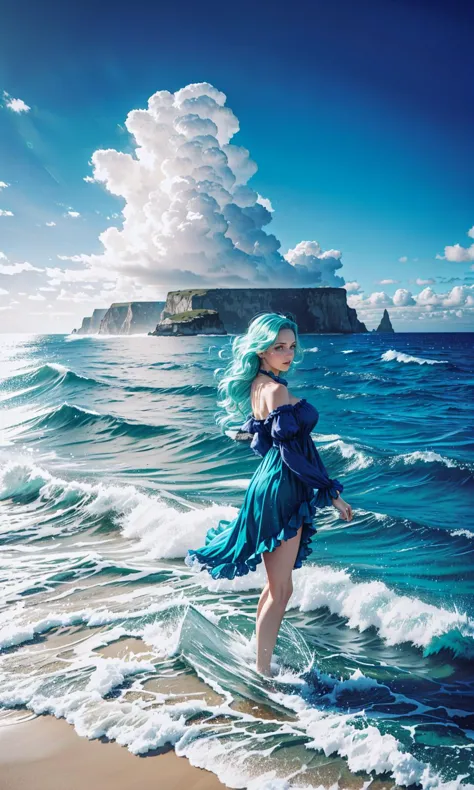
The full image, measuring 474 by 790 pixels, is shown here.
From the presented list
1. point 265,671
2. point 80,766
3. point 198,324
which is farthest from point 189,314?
point 80,766

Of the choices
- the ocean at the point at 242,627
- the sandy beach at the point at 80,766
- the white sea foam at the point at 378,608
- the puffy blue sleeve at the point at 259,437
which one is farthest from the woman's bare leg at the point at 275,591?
the white sea foam at the point at 378,608

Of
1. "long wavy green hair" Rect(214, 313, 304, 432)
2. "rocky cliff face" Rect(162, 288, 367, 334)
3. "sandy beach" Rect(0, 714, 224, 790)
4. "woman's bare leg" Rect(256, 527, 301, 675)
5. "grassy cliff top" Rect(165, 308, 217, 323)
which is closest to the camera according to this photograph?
"sandy beach" Rect(0, 714, 224, 790)

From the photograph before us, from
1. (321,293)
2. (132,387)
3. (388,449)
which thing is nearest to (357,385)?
(132,387)

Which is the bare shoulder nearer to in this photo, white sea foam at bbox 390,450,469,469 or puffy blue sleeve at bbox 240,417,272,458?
puffy blue sleeve at bbox 240,417,272,458

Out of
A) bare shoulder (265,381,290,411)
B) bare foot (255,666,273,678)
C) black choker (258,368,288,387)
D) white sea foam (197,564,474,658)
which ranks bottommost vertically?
white sea foam (197,564,474,658)

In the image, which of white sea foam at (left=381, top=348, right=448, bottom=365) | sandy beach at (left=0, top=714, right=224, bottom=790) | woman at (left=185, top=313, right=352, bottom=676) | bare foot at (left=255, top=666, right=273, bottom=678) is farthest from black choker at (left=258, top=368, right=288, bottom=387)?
white sea foam at (left=381, top=348, right=448, bottom=365)

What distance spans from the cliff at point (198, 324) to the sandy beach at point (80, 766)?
102m

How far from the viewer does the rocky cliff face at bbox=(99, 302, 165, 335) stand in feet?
517

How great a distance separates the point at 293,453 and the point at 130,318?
540ft

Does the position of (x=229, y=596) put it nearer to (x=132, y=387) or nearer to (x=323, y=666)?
(x=323, y=666)

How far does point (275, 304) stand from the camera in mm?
108250

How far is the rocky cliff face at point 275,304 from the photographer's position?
10856 centimetres

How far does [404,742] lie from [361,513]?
4819mm

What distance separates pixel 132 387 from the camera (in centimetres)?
2617
